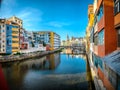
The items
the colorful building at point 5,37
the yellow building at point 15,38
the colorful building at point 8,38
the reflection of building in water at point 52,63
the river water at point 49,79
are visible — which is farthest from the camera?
the yellow building at point 15,38

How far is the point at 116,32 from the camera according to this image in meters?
10.7

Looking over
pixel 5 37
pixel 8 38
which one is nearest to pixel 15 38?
pixel 8 38

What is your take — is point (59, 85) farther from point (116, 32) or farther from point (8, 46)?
point (8, 46)

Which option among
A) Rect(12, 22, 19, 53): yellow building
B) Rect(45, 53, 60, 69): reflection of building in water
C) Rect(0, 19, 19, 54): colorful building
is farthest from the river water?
Rect(12, 22, 19, 53): yellow building

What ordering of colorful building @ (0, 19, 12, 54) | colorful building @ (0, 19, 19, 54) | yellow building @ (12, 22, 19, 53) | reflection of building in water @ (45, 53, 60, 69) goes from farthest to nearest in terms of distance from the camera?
yellow building @ (12, 22, 19, 53) → colorful building @ (0, 19, 19, 54) → colorful building @ (0, 19, 12, 54) → reflection of building in water @ (45, 53, 60, 69)

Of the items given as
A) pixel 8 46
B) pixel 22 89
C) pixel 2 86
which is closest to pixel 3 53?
pixel 8 46

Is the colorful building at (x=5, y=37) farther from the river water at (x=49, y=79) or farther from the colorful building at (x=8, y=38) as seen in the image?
the river water at (x=49, y=79)

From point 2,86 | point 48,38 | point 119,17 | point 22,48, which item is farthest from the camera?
point 48,38

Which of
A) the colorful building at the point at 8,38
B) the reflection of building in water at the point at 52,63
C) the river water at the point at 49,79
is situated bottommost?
the reflection of building in water at the point at 52,63

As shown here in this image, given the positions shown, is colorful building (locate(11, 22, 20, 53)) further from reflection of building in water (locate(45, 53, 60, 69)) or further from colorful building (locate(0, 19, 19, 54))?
reflection of building in water (locate(45, 53, 60, 69))

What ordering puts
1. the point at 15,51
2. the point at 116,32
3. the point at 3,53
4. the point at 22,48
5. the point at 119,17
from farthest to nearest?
1. the point at 22,48
2. the point at 15,51
3. the point at 3,53
4. the point at 116,32
5. the point at 119,17

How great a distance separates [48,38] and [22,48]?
52.9 m

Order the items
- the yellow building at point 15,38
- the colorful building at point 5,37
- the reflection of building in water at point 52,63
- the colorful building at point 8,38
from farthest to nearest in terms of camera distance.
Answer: the yellow building at point 15,38 → the colorful building at point 8,38 → the colorful building at point 5,37 → the reflection of building in water at point 52,63

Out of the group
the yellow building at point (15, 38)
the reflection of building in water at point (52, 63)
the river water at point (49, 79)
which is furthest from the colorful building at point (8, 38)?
the river water at point (49, 79)
